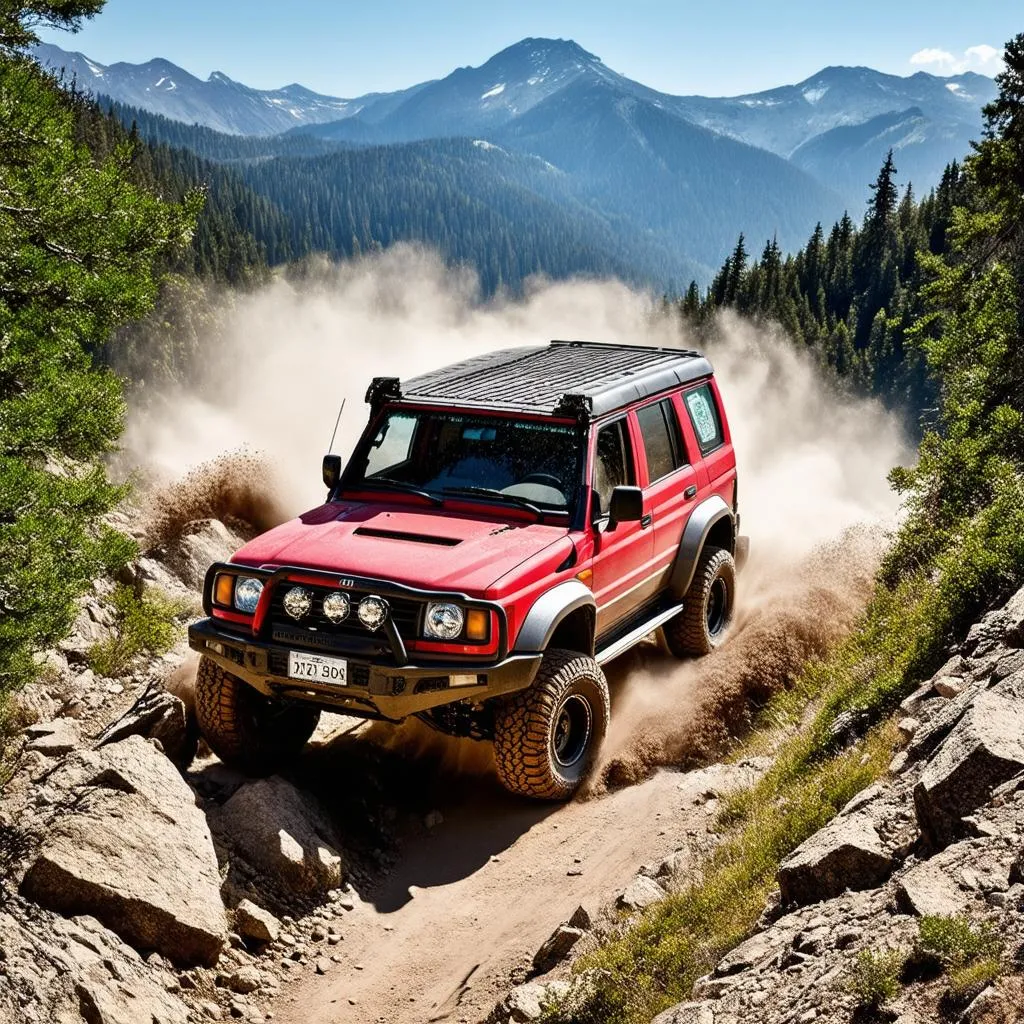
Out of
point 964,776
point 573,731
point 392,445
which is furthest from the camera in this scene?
point 392,445

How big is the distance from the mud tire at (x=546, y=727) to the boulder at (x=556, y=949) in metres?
1.53

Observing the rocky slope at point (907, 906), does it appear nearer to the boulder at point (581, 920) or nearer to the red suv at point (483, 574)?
the boulder at point (581, 920)

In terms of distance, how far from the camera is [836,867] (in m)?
4.39

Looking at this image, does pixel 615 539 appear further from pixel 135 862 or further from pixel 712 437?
pixel 135 862

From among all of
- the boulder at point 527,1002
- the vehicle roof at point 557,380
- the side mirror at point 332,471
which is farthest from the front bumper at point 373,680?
the vehicle roof at point 557,380

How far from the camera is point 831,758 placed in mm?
6520

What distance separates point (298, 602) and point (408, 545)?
0.79 m

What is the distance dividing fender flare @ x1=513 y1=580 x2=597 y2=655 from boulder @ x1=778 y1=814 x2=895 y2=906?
245 centimetres

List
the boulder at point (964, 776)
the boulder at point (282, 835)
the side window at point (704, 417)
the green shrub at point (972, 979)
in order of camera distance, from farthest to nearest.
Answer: the side window at point (704, 417)
the boulder at point (282, 835)
the boulder at point (964, 776)
the green shrub at point (972, 979)

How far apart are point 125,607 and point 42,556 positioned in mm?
2908

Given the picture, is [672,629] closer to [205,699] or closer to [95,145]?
[205,699]

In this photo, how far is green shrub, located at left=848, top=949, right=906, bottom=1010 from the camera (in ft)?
11.1

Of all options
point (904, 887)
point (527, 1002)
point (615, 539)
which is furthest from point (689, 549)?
point (904, 887)

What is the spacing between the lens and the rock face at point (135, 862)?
552 cm
